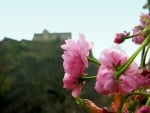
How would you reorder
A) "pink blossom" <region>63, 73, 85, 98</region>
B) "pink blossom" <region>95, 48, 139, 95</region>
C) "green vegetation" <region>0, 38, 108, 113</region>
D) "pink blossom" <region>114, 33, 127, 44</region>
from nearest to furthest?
"pink blossom" <region>95, 48, 139, 95</region>
"pink blossom" <region>63, 73, 85, 98</region>
"pink blossom" <region>114, 33, 127, 44</region>
"green vegetation" <region>0, 38, 108, 113</region>

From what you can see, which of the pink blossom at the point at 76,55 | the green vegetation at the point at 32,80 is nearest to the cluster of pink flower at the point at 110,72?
the pink blossom at the point at 76,55

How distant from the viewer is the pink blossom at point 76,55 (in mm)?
1133

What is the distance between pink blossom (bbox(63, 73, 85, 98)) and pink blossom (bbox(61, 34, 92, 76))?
0.01 m

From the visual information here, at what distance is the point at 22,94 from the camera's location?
23328 mm

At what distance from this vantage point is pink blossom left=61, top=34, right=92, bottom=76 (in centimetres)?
113

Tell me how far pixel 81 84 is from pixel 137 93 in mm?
139

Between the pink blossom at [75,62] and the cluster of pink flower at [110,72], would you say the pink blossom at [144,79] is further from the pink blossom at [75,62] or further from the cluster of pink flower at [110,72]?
the pink blossom at [75,62]

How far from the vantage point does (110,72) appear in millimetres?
1045

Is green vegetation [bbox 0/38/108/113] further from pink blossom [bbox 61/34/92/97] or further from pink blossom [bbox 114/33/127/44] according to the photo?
pink blossom [bbox 61/34/92/97]

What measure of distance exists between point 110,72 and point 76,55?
13 cm

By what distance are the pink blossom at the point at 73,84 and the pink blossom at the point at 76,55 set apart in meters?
0.01

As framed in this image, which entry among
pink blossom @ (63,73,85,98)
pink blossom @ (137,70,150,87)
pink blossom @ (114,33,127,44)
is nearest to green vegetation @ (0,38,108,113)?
pink blossom @ (114,33,127,44)

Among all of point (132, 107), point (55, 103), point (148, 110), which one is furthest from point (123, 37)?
point (55, 103)

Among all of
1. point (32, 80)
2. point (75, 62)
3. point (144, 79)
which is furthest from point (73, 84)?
point (32, 80)
